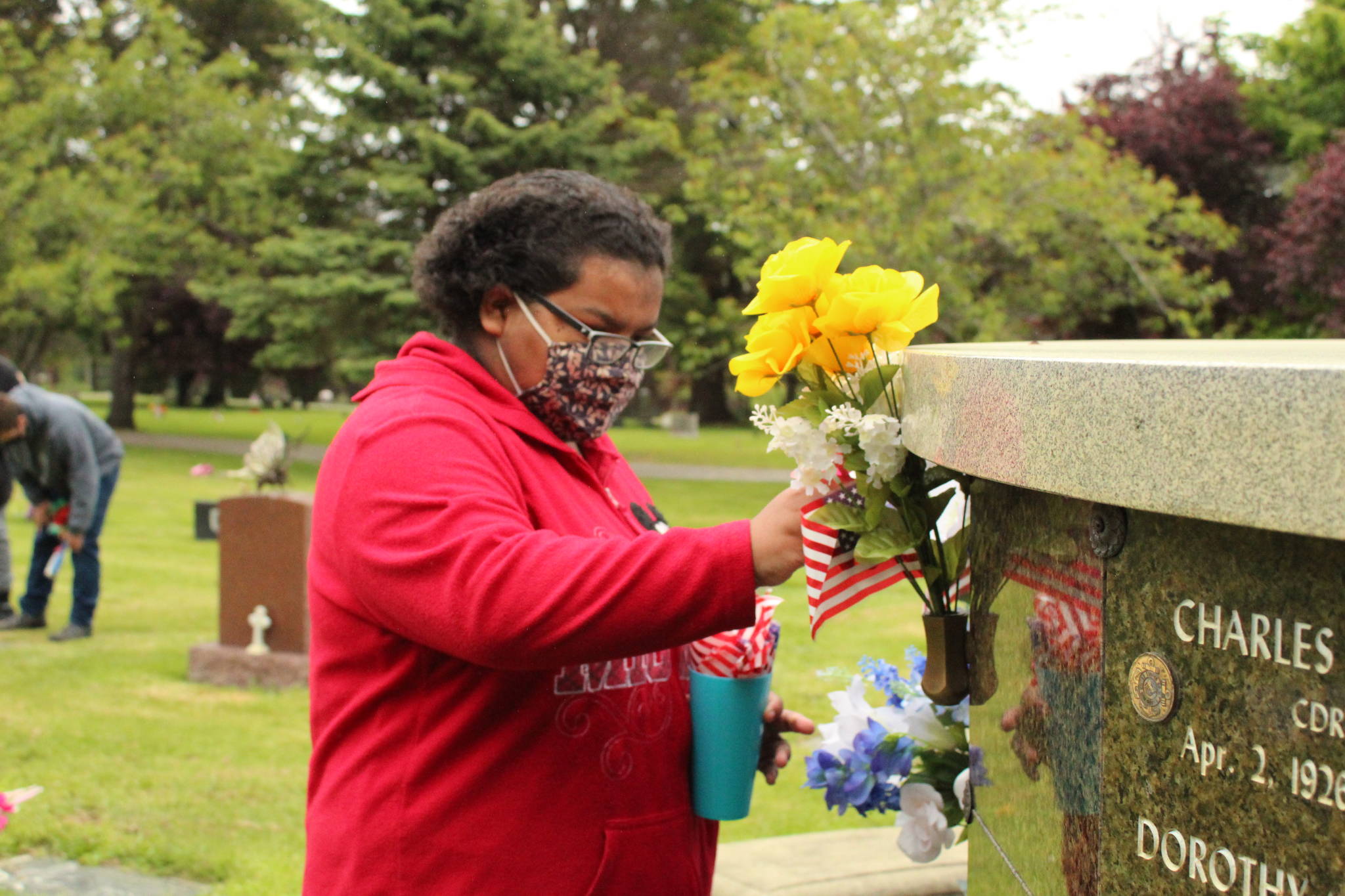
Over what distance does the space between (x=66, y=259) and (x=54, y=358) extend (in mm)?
27920

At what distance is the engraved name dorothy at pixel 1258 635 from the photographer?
99 centimetres

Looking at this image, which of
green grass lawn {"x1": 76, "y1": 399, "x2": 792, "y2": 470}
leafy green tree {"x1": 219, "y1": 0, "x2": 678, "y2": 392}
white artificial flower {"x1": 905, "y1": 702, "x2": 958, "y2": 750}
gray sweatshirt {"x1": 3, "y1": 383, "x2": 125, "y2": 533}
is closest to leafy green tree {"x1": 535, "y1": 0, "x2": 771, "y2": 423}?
green grass lawn {"x1": 76, "y1": 399, "x2": 792, "y2": 470}

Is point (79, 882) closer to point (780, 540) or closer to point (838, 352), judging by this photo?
point (780, 540)

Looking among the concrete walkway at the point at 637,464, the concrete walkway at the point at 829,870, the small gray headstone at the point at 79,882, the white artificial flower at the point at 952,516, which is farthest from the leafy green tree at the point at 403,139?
the white artificial flower at the point at 952,516

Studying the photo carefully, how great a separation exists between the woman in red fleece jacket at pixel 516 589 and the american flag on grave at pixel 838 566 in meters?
0.05

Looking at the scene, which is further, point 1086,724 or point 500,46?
point 500,46

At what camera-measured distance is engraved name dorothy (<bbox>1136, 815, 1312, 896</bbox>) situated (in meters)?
1.04

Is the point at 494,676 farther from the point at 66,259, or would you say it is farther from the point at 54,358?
the point at 54,358

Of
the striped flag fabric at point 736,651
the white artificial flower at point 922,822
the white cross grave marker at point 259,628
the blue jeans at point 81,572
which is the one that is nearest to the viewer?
the striped flag fabric at point 736,651

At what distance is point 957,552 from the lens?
5.66 ft

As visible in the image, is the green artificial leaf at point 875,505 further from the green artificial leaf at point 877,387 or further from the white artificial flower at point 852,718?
the white artificial flower at point 852,718

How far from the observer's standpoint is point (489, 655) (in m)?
1.63

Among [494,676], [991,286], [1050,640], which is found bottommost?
[494,676]

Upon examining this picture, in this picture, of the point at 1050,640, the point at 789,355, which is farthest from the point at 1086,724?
the point at 789,355
